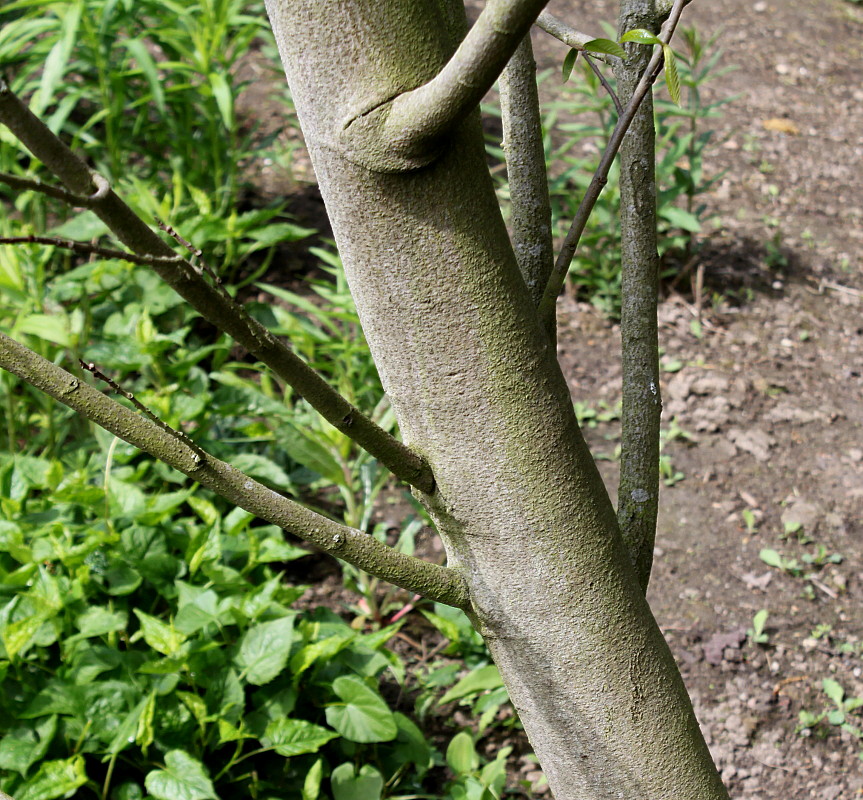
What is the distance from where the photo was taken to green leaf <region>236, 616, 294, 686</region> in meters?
1.62

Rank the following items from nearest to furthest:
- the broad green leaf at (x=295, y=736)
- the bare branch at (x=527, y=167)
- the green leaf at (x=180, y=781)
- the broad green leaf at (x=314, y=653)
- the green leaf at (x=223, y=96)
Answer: the bare branch at (x=527, y=167)
the green leaf at (x=180, y=781)
the broad green leaf at (x=295, y=736)
the broad green leaf at (x=314, y=653)
the green leaf at (x=223, y=96)

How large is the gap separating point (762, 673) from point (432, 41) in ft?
6.35

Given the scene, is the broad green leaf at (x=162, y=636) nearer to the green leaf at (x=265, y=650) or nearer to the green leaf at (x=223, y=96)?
the green leaf at (x=265, y=650)

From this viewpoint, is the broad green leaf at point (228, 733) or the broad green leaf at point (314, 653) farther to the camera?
the broad green leaf at point (314, 653)

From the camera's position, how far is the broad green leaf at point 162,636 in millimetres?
1643

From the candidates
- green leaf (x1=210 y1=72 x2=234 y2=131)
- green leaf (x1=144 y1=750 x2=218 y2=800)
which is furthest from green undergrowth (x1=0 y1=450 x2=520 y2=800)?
green leaf (x1=210 y1=72 x2=234 y2=131)

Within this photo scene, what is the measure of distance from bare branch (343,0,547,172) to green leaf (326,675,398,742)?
119 cm

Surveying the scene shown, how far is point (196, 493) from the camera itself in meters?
2.40

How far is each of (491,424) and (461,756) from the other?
3.81 feet

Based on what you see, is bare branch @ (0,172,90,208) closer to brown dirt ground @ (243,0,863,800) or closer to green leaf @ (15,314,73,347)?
brown dirt ground @ (243,0,863,800)

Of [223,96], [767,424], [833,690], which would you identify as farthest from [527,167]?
[223,96]

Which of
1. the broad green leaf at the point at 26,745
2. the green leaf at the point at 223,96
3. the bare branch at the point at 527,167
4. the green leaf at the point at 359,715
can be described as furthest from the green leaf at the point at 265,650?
the green leaf at the point at 223,96

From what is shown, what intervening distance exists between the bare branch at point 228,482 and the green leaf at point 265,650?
804mm

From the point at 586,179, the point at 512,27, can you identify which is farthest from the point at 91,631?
the point at 586,179
